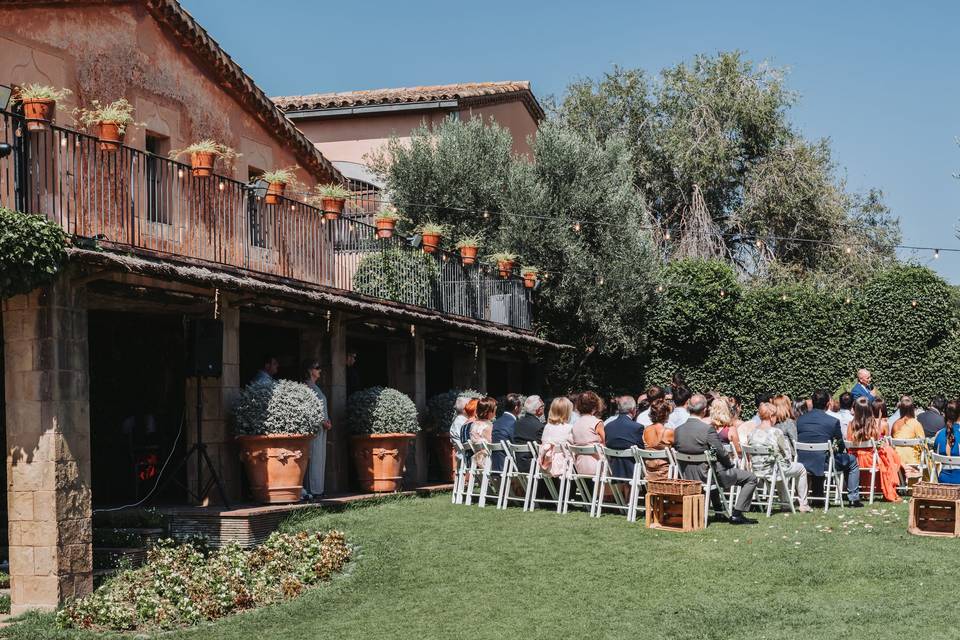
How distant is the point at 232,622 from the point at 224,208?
6.68m

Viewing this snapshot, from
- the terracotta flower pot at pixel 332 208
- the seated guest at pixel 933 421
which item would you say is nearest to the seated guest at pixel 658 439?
the seated guest at pixel 933 421

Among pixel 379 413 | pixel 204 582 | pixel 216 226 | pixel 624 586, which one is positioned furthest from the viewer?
pixel 379 413

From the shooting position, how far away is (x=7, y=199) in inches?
408

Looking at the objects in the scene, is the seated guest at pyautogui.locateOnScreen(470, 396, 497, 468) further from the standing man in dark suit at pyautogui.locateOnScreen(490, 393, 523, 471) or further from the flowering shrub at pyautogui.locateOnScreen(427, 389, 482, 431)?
the flowering shrub at pyautogui.locateOnScreen(427, 389, 482, 431)

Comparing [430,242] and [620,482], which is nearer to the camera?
[620,482]

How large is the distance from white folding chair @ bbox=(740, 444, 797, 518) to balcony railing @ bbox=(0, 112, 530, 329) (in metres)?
6.52

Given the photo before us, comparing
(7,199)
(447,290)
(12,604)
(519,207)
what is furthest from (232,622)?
(519,207)

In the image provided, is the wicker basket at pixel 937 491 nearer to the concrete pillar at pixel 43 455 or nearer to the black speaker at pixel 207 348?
the black speaker at pixel 207 348

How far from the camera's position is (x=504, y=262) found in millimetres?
22125

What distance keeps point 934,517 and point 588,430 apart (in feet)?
12.8

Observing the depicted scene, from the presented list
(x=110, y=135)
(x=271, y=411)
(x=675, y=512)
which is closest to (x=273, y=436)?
(x=271, y=411)

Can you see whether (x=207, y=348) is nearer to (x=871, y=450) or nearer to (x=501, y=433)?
(x=501, y=433)

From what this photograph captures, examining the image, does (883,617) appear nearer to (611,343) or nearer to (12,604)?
(12,604)

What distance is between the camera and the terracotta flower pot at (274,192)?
594 inches
